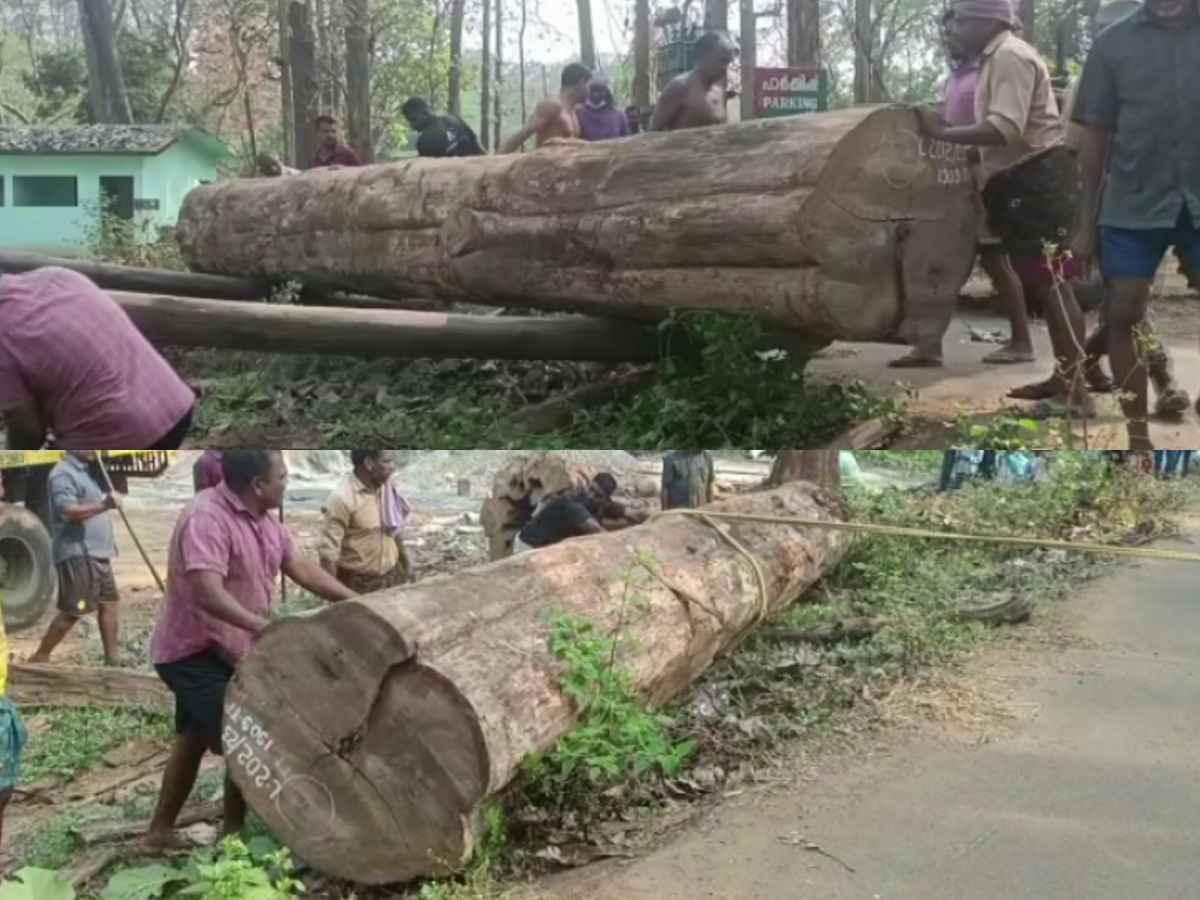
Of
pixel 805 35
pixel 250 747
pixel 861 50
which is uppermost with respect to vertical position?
pixel 861 50

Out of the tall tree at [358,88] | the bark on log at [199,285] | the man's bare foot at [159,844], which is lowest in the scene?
the man's bare foot at [159,844]

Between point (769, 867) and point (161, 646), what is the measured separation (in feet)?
7.02

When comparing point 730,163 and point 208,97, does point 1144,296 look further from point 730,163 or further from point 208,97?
point 208,97

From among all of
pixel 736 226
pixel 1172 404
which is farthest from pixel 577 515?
pixel 1172 404

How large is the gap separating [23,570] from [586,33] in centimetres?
2243

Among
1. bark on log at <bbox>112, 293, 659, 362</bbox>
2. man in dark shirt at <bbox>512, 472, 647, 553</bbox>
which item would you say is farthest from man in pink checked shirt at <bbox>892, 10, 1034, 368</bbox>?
man in dark shirt at <bbox>512, 472, 647, 553</bbox>

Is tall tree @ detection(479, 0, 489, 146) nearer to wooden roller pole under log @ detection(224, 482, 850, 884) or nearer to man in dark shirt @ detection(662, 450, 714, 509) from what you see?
man in dark shirt @ detection(662, 450, 714, 509)

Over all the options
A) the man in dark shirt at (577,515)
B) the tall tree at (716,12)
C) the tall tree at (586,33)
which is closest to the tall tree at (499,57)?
the tall tree at (586,33)

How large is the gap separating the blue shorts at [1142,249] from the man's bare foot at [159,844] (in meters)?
3.74

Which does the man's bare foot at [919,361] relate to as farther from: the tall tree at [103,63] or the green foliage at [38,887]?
the tall tree at [103,63]

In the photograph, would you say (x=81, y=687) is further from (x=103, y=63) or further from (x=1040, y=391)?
(x=103, y=63)

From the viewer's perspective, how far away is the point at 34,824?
18.4ft

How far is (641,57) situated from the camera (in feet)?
75.3

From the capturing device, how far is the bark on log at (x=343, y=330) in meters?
6.15
